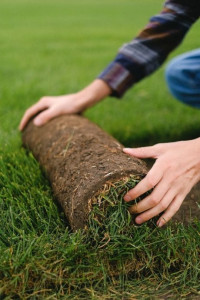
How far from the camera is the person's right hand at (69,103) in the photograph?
3.03 m

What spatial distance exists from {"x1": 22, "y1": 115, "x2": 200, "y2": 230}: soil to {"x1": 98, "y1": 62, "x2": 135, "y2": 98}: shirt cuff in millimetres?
381

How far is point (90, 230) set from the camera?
6.43 feet

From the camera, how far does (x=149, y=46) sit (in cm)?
314

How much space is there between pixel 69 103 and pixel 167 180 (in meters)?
1.31

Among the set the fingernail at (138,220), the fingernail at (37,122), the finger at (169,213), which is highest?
the fingernail at (37,122)

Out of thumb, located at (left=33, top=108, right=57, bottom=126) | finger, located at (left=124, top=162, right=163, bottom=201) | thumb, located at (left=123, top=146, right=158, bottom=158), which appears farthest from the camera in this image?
thumb, located at (left=33, top=108, right=57, bottom=126)

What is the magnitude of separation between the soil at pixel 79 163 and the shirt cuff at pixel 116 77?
381 mm

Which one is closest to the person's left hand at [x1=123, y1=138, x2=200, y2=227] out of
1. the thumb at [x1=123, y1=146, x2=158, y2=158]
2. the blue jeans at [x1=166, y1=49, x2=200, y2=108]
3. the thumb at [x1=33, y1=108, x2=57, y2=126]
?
the thumb at [x1=123, y1=146, x2=158, y2=158]

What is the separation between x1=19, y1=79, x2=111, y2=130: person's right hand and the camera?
3033 mm

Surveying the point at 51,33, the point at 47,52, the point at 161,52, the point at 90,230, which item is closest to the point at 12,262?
the point at 90,230

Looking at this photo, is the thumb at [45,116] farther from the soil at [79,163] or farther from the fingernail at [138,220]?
the fingernail at [138,220]

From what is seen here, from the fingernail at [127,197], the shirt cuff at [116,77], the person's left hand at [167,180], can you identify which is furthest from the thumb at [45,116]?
the fingernail at [127,197]

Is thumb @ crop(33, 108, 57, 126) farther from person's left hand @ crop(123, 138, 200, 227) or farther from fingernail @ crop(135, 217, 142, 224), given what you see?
fingernail @ crop(135, 217, 142, 224)

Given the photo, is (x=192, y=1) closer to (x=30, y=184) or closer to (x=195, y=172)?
(x=195, y=172)
